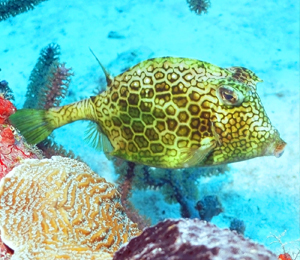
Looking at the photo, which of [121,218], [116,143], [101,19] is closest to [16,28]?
[101,19]

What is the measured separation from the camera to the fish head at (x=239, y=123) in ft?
9.48

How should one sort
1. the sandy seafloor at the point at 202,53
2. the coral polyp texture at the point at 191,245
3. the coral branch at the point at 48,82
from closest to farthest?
the coral polyp texture at the point at 191,245 → the coral branch at the point at 48,82 → the sandy seafloor at the point at 202,53

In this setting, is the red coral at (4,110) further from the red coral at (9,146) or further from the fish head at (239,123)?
the fish head at (239,123)

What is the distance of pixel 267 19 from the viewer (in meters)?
8.28

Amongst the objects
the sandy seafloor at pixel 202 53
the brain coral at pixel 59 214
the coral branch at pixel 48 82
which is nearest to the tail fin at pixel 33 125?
the brain coral at pixel 59 214

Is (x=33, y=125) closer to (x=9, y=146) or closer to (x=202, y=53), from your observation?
(x=9, y=146)

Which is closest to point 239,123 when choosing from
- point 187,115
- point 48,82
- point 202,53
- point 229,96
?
point 229,96

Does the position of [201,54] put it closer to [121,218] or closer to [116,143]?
[116,143]

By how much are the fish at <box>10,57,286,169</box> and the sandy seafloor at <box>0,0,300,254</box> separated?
1.73m

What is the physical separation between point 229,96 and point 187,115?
361 mm

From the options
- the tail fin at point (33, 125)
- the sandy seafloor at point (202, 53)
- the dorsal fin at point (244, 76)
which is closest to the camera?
the dorsal fin at point (244, 76)

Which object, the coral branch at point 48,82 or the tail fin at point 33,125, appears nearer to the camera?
the tail fin at point 33,125

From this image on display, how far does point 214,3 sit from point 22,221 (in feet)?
26.1

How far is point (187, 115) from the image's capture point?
294 cm
